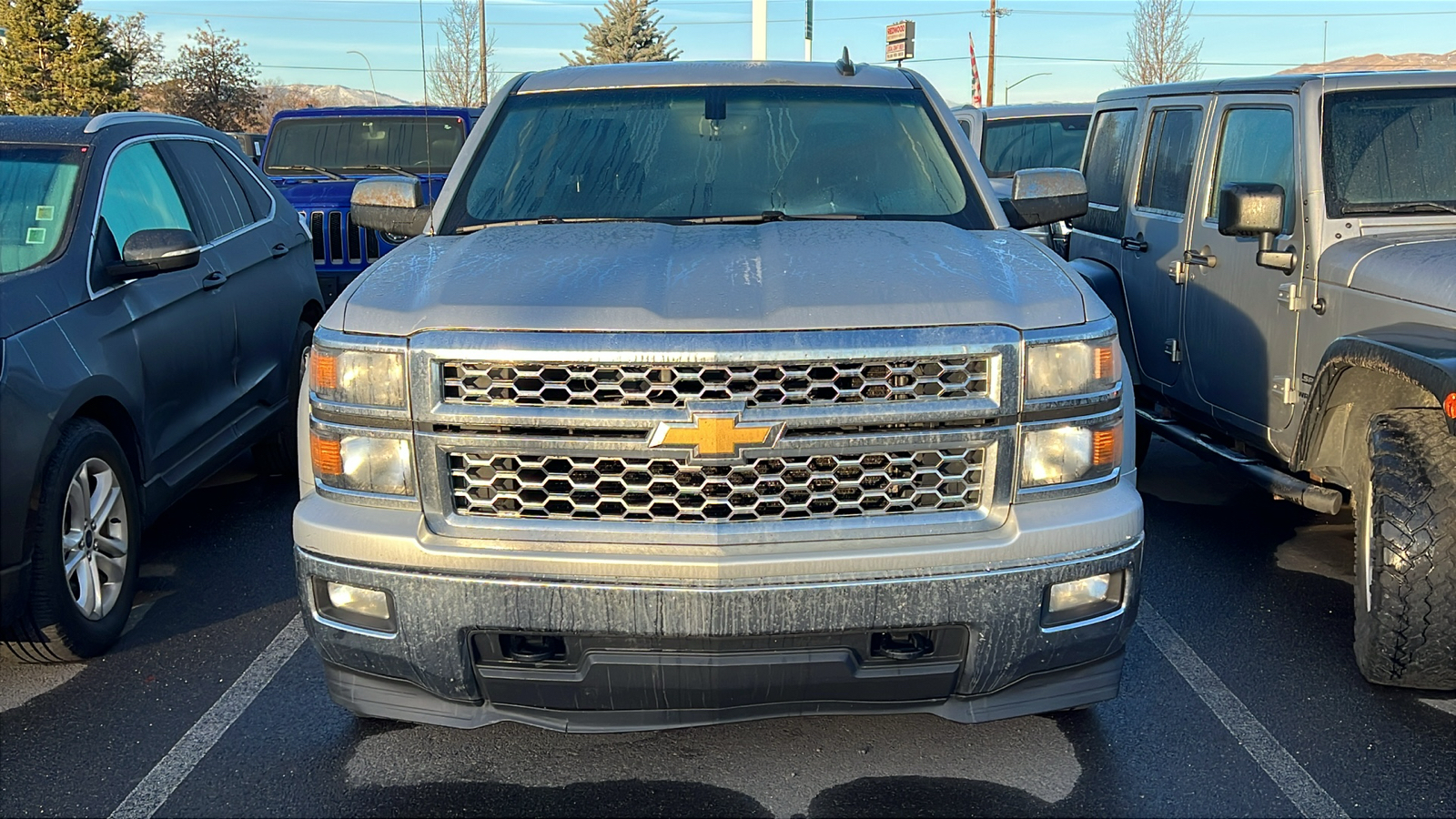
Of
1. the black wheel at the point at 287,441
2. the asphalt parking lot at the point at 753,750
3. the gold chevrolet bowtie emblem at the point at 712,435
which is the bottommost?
the asphalt parking lot at the point at 753,750

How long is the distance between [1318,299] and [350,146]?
8765 millimetres

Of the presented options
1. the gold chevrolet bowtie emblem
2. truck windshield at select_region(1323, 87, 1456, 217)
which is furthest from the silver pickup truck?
truck windshield at select_region(1323, 87, 1456, 217)

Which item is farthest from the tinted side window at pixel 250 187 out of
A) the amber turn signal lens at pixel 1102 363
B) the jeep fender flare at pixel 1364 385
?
the jeep fender flare at pixel 1364 385

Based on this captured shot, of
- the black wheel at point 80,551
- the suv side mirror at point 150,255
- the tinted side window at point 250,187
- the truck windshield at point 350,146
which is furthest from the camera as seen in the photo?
the truck windshield at point 350,146

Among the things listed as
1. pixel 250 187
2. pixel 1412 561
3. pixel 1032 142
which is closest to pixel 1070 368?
pixel 1412 561

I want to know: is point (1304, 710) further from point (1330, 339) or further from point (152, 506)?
point (152, 506)

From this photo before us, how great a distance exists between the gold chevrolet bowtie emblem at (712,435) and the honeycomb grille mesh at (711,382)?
6 cm

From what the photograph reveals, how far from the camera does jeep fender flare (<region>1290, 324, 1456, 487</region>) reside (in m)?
3.84

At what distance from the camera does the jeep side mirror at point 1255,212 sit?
15.8 ft

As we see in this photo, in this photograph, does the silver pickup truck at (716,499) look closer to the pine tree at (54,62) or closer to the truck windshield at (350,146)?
the truck windshield at (350,146)

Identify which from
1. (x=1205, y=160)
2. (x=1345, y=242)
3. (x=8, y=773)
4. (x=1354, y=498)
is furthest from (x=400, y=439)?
(x=1205, y=160)

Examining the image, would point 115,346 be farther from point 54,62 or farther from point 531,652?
point 54,62

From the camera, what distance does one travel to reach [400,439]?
302 centimetres

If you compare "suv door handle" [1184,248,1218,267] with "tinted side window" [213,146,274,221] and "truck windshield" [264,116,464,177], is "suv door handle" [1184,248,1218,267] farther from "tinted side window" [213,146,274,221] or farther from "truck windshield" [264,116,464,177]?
"truck windshield" [264,116,464,177]
